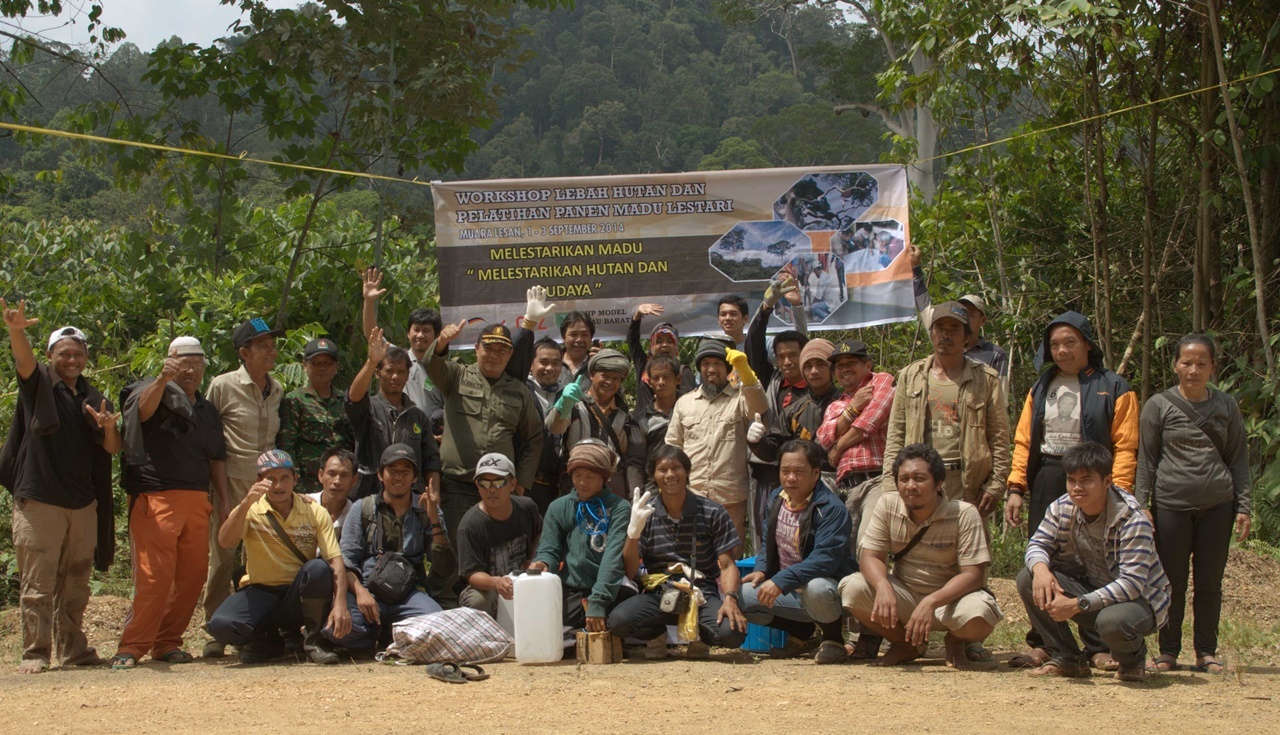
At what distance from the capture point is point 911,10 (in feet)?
35.0

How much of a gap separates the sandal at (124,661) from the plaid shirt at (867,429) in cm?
381

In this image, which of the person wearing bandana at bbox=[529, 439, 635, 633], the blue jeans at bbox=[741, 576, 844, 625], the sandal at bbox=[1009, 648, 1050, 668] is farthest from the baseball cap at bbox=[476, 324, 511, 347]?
the sandal at bbox=[1009, 648, 1050, 668]

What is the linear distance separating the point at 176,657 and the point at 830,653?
3445 millimetres

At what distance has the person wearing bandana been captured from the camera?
6.50 m

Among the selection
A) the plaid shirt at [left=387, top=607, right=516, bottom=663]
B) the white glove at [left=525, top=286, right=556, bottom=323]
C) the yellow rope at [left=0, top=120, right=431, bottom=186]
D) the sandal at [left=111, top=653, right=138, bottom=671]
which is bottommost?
the sandal at [left=111, top=653, right=138, bottom=671]

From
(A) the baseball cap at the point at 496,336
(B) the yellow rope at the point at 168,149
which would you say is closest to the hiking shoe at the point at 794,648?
(A) the baseball cap at the point at 496,336

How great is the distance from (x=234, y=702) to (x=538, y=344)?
2.99 metres

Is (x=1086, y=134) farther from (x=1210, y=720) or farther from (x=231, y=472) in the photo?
(x=231, y=472)

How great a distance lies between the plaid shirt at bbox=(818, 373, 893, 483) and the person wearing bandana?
48.3 inches

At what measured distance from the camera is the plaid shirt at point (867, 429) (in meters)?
6.79

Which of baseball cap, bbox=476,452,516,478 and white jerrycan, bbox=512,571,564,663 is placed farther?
baseball cap, bbox=476,452,516,478

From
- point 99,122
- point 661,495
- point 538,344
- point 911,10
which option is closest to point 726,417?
point 661,495

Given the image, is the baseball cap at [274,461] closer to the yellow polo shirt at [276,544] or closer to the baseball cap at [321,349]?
the yellow polo shirt at [276,544]

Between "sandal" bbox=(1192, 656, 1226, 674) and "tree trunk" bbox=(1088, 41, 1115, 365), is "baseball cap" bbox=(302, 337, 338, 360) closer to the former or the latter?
"sandal" bbox=(1192, 656, 1226, 674)
